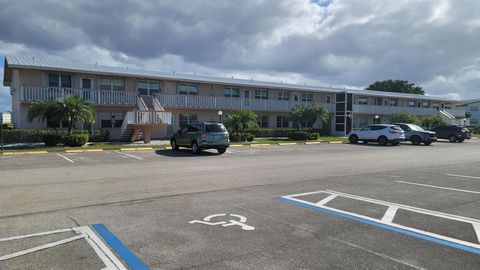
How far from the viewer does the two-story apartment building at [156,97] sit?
25.4 meters

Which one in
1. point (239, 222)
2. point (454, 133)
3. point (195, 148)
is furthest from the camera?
point (454, 133)

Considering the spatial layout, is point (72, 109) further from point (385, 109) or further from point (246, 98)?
point (385, 109)

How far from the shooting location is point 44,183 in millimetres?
9578

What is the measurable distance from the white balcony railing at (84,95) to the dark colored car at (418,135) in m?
23.0

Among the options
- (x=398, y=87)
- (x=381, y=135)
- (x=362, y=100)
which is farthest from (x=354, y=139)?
(x=398, y=87)

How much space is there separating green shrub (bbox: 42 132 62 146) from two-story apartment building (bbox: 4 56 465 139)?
159 inches

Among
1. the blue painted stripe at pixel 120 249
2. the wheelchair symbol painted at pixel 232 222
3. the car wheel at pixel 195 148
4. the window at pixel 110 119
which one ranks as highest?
the window at pixel 110 119

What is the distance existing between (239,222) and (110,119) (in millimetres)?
25919

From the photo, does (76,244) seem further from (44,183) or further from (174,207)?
(44,183)

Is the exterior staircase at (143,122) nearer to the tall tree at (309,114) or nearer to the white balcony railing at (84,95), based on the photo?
the white balcony railing at (84,95)

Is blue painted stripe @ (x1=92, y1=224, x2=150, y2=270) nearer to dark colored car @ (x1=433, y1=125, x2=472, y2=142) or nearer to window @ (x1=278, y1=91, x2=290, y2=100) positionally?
window @ (x1=278, y1=91, x2=290, y2=100)

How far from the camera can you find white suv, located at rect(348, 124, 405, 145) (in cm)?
2744

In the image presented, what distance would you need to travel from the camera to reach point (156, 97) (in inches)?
1176

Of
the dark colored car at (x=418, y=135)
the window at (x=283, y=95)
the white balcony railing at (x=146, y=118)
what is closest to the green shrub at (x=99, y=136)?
the white balcony railing at (x=146, y=118)
